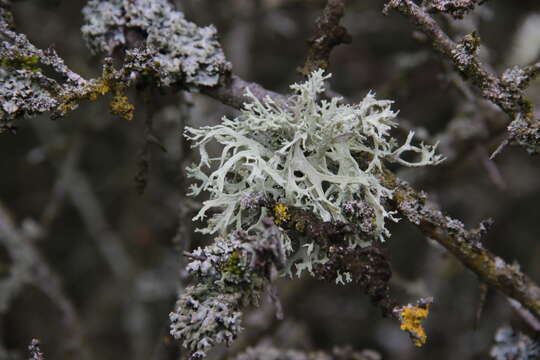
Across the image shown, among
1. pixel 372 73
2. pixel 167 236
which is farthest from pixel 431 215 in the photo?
pixel 372 73

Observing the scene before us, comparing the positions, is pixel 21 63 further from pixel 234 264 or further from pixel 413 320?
pixel 413 320

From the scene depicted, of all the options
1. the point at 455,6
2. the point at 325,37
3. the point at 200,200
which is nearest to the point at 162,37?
the point at 325,37

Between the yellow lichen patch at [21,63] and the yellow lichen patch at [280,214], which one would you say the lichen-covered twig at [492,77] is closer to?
the yellow lichen patch at [280,214]

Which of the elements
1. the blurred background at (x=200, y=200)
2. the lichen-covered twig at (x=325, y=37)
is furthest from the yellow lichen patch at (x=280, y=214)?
the blurred background at (x=200, y=200)

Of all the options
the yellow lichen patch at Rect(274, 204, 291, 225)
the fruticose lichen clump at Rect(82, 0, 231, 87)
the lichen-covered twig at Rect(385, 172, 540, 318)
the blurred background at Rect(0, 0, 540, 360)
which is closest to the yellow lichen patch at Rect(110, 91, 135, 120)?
the fruticose lichen clump at Rect(82, 0, 231, 87)

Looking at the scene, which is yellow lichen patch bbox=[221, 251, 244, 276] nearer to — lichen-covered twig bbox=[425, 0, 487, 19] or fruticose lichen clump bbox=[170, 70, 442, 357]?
fruticose lichen clump bbox=[170, 70, 442, 357]

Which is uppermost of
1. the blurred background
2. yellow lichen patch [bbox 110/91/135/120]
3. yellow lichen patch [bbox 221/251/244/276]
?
the blurred background
